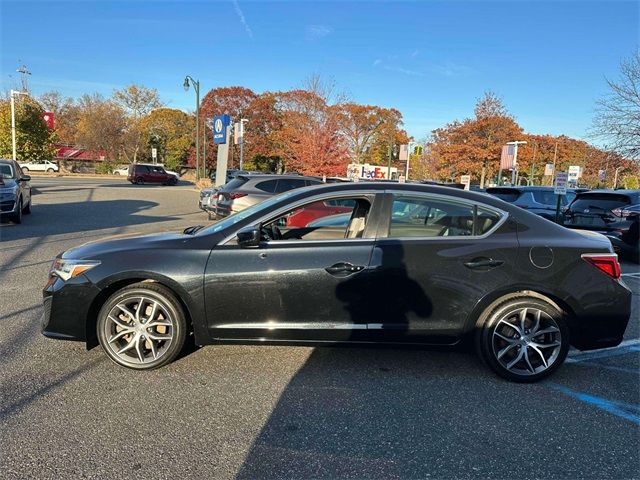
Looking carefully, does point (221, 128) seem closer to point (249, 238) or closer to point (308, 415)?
point (249, 238)

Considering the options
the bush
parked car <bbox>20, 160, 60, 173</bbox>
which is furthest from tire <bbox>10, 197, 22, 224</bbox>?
parked car <bbox>20, 160, 60, 173</bbox>

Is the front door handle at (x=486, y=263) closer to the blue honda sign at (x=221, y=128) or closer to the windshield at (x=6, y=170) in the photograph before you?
the windshield at (x=6, y=170)

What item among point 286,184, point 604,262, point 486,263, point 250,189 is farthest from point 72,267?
point 286,184

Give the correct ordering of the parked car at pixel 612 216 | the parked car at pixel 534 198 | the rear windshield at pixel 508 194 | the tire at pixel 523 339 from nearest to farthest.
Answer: the tire at pixel 523 339 < the parked car at pixel 612 216 < the parked car at pixel 534 198 < the rear windshield at pixel 508 194

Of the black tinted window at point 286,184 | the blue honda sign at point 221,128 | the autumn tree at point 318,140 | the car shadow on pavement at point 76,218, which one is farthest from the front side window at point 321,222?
the autumn tree at point 318,140

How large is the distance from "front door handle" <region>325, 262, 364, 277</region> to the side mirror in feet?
1.99

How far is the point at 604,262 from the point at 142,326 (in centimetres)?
380

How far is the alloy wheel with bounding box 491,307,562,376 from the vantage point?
3863mm

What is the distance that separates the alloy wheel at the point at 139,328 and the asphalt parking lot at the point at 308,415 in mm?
159

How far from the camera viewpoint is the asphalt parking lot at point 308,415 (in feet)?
9.00

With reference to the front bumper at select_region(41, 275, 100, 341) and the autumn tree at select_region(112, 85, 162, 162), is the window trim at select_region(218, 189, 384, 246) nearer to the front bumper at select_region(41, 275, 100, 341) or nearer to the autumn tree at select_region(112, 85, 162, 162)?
the front bumper at select_region(41, 275, 100, 341)

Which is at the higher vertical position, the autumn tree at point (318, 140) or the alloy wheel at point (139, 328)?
the autumn tree at point (318, 140)

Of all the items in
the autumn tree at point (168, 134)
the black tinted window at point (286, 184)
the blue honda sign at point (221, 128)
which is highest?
the autumn tree at point (168, 134)

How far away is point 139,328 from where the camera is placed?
3.85m
